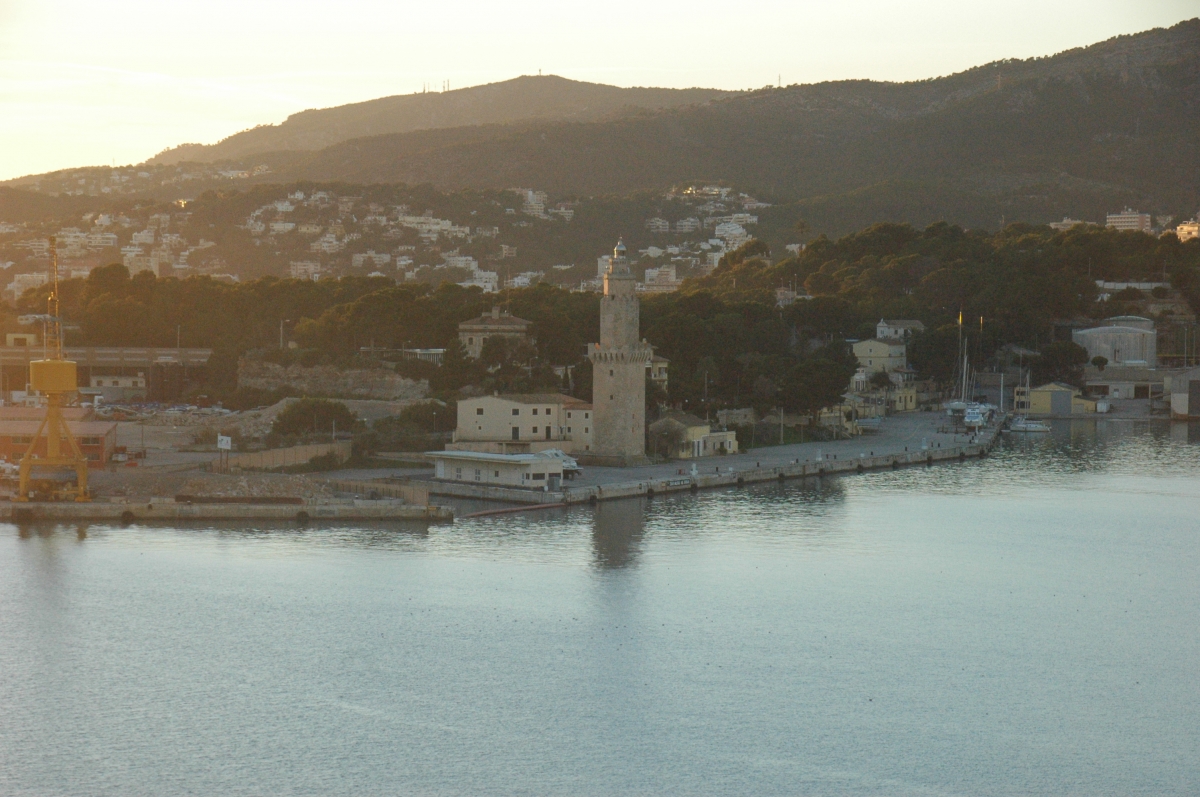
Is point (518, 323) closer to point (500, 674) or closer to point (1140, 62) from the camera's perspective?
point (500, 674)

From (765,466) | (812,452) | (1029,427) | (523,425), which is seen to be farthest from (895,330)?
(523,425)

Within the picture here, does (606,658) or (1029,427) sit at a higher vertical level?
(1029,427)

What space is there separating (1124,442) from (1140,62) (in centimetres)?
11042

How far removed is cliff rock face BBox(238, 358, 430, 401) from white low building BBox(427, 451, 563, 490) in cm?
880

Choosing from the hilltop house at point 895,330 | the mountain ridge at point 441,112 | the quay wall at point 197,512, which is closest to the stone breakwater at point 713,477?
the quay wall at point 197,512

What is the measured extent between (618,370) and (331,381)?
39.5 feet

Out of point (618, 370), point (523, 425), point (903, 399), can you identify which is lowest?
point (523, 425)

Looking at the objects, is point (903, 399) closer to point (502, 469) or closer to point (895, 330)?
point (895, 330)

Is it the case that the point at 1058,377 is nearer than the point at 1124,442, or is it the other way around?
the point at 1124,442

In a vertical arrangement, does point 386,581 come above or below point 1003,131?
below

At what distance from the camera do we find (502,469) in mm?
26859

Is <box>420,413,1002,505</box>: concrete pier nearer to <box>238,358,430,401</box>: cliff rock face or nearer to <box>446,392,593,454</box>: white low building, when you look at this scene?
<box>446,392,593,454</box>: white low building

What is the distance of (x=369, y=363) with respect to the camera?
3850cm

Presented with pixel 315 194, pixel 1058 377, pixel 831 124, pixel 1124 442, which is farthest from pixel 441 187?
pixel 1124 442
